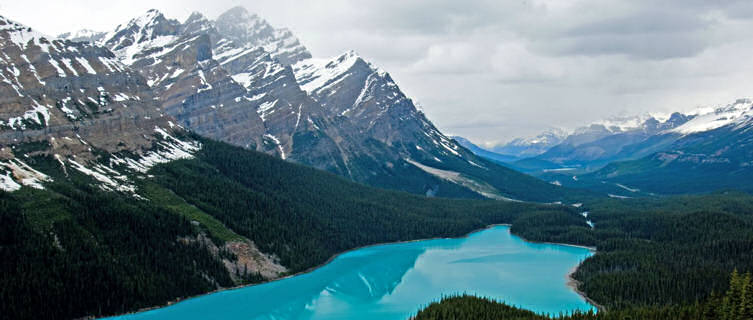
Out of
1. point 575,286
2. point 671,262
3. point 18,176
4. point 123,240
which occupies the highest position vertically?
point 18,176

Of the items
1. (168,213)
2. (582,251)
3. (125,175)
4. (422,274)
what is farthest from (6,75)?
(582,251)

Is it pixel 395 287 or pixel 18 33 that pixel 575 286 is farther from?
pixel 18 33

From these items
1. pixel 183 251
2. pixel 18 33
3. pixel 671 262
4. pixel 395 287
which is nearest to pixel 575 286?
pixel 671 262

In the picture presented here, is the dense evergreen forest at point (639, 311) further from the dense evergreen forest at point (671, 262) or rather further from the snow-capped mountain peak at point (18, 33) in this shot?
the snow-capped mountain peak at point (18, 33)

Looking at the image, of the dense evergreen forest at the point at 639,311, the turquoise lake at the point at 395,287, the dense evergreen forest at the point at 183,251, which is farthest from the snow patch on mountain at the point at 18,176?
the dense evergreen forest at the point at 639,311

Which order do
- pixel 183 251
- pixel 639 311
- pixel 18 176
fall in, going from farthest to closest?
pixel 18 176 → pixel 183 251 → pixel 639 311

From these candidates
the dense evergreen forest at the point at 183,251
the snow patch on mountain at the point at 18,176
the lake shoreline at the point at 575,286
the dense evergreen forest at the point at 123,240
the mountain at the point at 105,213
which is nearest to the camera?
the dense evergreen forest at the point at 183,251

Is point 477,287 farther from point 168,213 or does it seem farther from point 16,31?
point 16,31

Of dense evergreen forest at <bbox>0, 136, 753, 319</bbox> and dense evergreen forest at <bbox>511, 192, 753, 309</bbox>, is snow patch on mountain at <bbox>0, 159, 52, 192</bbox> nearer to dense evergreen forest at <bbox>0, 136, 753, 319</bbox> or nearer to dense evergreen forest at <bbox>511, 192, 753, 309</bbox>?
dense evergreen forest at <bbox>0, 136, 753, 319</bbox>

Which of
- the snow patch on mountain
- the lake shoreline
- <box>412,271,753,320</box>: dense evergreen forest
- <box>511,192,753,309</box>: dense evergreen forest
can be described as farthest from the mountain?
<box>511,192,753,309</box>: dense evergreen forest
